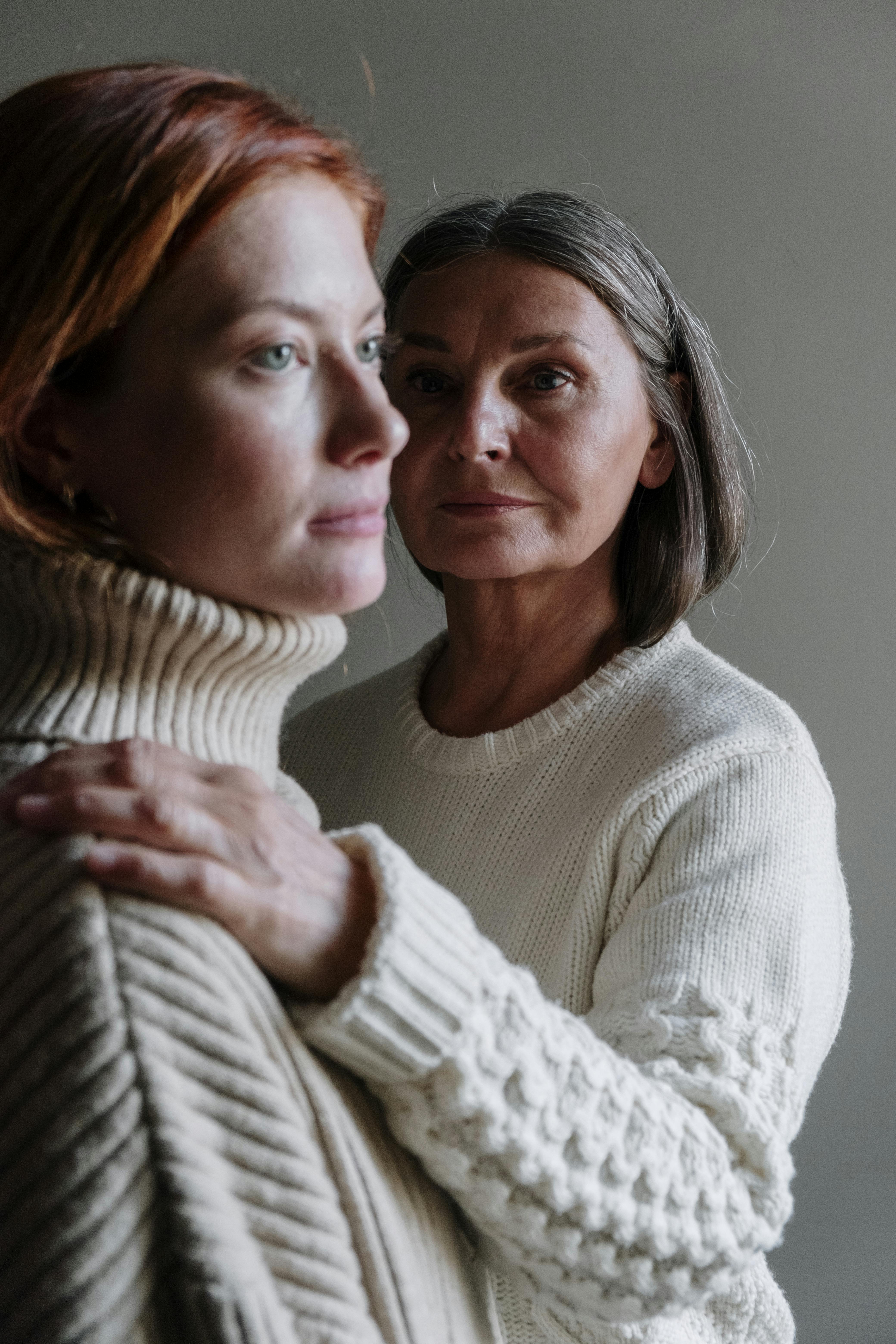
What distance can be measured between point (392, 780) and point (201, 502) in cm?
72

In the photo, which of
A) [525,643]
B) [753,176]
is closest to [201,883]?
[525,643]

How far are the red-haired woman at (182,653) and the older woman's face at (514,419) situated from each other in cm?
46

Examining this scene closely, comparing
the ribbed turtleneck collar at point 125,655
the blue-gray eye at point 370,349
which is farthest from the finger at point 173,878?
the blue-gray eye at point 370,349

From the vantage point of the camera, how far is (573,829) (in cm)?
126

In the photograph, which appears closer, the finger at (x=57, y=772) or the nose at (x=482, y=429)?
the finger at (x=57, y=772)

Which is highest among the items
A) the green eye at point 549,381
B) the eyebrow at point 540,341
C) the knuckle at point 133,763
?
the eyebrow at point 540,341

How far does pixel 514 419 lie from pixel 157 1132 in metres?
0.89

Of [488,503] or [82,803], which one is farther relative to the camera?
[488,503]

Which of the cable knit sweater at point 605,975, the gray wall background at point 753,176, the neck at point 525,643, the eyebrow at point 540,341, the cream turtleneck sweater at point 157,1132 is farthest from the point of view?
the gray wall background at point 753,176

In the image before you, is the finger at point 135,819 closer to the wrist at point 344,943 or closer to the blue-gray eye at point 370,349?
the wrist at point 344,943

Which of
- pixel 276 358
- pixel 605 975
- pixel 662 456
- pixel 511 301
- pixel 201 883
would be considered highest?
pixel 276 358

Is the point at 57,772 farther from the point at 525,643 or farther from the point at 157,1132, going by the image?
the point at 525,643

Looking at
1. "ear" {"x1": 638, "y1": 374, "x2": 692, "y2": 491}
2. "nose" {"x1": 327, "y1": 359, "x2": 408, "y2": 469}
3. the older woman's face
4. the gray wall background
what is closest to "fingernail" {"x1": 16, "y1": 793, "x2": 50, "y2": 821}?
"nose" {"x1": 327, "y1": 359, "x2": 408, "y2": 469}

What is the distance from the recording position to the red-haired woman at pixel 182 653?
66cm
